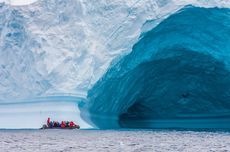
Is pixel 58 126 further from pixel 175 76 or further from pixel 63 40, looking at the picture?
pixel 175 76

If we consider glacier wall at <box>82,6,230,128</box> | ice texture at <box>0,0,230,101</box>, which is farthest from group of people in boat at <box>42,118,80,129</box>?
ice texture at <box>0,0,230,101</box>

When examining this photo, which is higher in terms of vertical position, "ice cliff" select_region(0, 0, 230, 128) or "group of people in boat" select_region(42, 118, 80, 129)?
"ice cliff" select_region(0, 0, 230, 128)

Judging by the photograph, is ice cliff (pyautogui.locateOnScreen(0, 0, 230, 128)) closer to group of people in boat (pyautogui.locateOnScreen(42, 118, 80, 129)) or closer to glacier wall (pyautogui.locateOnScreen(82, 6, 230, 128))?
glacier wall (pyautogui.locateOnScreen(82, 6, 230, 128))

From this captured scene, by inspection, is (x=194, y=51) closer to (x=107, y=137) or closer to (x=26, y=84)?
(x=107, y=137)

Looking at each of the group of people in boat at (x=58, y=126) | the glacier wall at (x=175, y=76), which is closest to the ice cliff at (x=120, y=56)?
the glacier wall at (x=175, y=76)

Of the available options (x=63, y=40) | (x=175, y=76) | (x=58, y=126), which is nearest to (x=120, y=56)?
(x=175, y=76)

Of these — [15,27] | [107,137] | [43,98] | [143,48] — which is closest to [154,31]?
[143,48]

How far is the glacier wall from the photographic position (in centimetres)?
2025

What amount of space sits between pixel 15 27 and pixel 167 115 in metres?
9.48

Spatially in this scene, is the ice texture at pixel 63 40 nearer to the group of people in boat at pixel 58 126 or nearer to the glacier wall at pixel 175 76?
the glacier wall at pixel 175 76

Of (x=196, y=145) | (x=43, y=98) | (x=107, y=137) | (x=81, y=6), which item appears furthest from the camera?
(x=81, y=6)

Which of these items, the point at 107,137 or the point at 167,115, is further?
the point at 167,115

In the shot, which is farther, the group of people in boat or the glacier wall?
the group of people in boat

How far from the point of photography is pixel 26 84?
24.1 m
